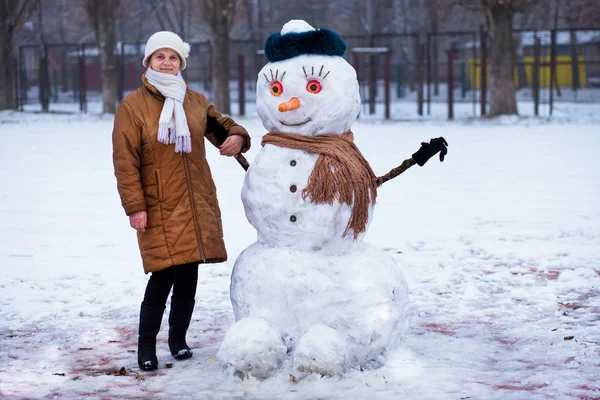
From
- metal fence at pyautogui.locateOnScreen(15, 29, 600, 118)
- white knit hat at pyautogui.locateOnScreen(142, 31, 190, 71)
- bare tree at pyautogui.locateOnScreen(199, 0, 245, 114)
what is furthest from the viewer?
metal fence at pyautogui.locateOnScreen(15, 29, 600, 118)

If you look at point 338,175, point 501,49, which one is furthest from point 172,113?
point 501,49

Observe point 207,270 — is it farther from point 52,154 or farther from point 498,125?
point 498,125

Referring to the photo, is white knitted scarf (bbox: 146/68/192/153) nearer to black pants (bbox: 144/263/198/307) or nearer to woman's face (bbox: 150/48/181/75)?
woman's face (bbox: 150/48/181/75)

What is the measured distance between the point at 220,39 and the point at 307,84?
17.2 metres

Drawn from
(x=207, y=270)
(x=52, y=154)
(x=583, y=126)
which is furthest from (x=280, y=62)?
(x=583, y=126)

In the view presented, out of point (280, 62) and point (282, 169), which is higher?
point (280, 62)

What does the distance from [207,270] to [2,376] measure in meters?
2.26

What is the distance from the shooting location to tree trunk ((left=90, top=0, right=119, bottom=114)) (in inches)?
870

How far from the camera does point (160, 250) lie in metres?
4.15

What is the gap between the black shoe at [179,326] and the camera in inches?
175

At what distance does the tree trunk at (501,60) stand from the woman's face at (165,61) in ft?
51.9

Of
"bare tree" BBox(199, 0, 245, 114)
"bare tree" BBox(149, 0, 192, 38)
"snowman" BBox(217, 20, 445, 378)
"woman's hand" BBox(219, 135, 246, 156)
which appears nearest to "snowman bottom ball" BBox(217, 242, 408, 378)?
"snowman" BBox(217, 20, 445, 378)

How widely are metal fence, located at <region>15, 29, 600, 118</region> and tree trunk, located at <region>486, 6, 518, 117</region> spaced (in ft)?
1.02

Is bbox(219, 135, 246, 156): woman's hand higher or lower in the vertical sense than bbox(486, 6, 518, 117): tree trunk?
lower
